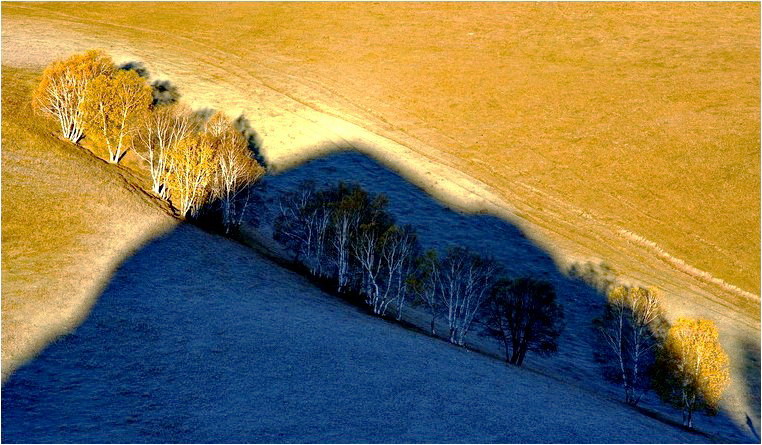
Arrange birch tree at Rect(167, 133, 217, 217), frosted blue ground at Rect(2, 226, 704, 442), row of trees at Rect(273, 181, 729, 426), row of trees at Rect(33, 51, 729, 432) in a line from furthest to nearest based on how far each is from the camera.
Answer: birch tree at Rect(167, 133, 217, 217), row of trees at Rect(33, 51, 729, 432), row of trees at Rect(273, 181, 729, 426), frosted blue ground at Rect(2, 226, 704, 442)

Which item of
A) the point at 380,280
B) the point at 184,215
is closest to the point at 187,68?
the point at 184,215

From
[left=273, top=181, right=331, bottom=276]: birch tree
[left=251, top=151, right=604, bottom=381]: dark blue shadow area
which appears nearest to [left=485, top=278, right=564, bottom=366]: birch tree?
[left=251, top=151, right=604, bottom=381]: dark blue shadow area

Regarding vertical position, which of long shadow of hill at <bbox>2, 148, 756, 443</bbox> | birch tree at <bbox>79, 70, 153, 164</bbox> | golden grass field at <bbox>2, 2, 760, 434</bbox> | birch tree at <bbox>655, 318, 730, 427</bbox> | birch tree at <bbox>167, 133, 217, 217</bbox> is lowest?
long shadow of hill at <bbox>2, 148, 756, 443</bbox>

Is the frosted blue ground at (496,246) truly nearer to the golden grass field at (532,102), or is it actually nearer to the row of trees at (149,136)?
the golden grass field at (532,102)

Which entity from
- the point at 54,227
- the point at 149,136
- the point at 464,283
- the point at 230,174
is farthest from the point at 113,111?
the point at 464,283

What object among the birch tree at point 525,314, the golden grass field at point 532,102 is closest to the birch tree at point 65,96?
the golden grass field at point 532,102

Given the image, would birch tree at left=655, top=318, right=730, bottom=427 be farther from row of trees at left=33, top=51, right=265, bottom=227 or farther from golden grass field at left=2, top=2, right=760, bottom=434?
row of trees at left=33, top=51, right=265, bottom=227
